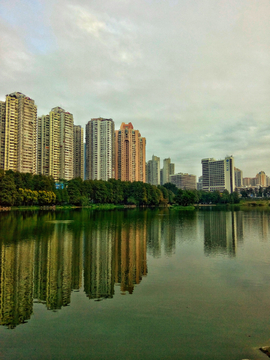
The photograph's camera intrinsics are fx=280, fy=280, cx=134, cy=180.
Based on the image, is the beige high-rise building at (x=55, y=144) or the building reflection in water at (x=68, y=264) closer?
the building reflection in water at (x=68, y=264)

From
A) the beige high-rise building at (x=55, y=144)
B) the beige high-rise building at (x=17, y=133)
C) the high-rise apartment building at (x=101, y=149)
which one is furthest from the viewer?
the high-rise apartment building at (x=101, y=149)

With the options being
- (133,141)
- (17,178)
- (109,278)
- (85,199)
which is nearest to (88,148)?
(133,141)

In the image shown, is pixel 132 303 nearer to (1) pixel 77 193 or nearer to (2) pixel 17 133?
(1) pixel 77 193

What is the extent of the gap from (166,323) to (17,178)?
74760 millimetres

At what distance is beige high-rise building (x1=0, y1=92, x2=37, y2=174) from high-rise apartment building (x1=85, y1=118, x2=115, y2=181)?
122 ft

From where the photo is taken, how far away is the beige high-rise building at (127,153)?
146375mm

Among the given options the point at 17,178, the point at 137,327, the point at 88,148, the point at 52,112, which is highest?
the point at 52,112

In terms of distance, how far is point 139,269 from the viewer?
15.4m

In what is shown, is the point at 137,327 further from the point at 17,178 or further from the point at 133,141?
the point at 133,141

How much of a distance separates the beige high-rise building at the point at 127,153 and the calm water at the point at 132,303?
12752cm

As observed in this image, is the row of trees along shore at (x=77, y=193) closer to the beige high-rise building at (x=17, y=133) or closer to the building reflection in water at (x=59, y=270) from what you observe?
the beige high-rise building at (x=17, y=133)

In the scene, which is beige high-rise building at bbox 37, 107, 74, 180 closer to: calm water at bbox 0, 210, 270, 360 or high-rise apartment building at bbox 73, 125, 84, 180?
high-rise apartment building at bbox 73, 125, 84, 180

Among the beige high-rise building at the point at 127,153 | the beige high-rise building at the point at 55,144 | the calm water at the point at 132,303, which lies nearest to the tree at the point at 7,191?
the calm water at the point at 132,303

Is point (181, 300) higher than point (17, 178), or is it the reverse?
point (17, 178)
